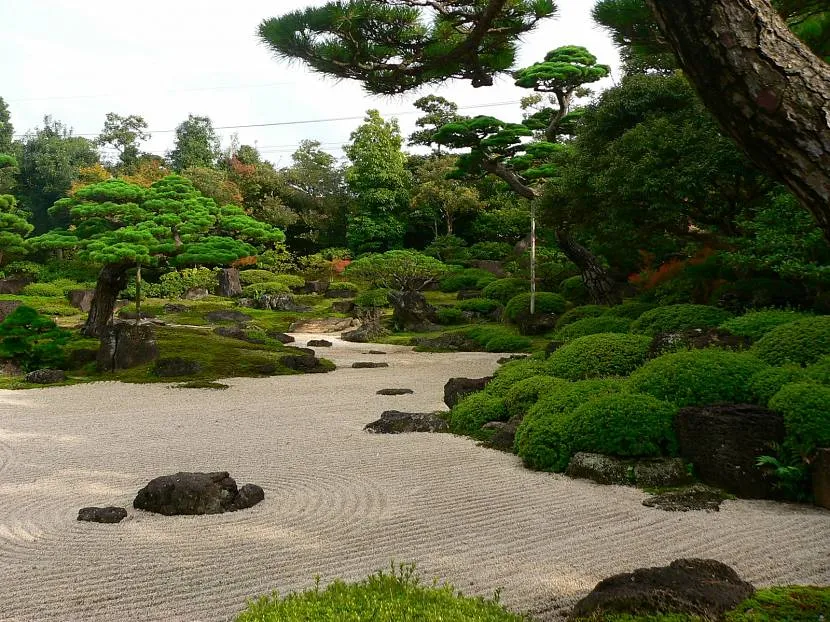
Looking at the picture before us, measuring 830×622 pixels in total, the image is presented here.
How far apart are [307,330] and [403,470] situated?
16509mm

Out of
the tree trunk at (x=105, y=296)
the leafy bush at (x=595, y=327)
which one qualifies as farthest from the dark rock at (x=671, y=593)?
the tree trunk at (x=105, y=296)

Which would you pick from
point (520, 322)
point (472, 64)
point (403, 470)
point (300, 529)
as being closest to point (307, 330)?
point (520, 322)

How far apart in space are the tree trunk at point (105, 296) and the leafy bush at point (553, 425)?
10698 mm

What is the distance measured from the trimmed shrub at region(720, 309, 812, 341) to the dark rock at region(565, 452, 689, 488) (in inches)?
109

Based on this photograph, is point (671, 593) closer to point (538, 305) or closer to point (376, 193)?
point (538, 305)

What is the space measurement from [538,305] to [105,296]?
10466mm

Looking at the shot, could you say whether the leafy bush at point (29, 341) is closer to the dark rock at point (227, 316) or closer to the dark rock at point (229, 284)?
the dark rock at point (227, 316)

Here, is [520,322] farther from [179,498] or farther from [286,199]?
[286,199]

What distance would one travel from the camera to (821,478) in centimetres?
450

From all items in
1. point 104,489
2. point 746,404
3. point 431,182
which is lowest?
point 104,489

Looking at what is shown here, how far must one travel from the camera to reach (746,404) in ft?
16.8

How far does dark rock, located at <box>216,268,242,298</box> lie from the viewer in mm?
26906

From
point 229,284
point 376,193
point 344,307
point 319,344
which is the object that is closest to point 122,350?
point 319,344

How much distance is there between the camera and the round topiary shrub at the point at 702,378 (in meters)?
5.60
